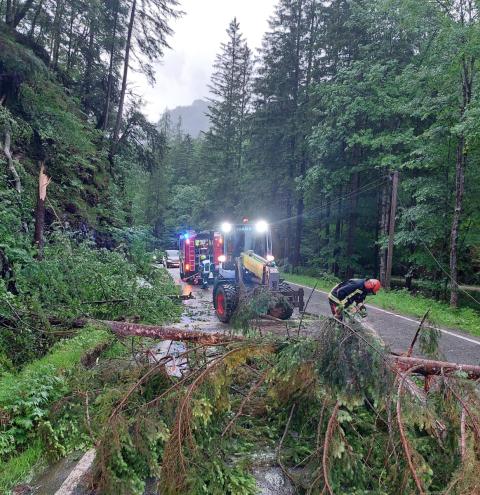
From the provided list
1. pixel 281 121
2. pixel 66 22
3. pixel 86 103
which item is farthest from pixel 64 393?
pixel 281 121

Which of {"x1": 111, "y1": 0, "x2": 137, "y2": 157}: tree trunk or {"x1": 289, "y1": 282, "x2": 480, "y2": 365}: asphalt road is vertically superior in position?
{"x1": 111, "y1": 0, "x2": 137, "y2": 157}: tree trunk

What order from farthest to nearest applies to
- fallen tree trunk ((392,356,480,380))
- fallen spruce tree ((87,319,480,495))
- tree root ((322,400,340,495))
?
fallen tree trunk ((392,356,480,380)) → fallen spruce tree ((87,319,480,495)) → tree root ((322,400,340,495))

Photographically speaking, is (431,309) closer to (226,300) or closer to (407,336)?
(407,336)

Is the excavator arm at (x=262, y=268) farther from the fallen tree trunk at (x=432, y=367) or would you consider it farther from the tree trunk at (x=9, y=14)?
the tree trunk at (x=9, y=14)

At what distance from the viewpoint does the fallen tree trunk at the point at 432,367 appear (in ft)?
13.4

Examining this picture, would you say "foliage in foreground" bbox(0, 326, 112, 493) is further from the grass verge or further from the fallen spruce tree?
the grass verge

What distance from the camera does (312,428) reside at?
4008mm

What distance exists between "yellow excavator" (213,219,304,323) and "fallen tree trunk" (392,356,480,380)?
5.21m

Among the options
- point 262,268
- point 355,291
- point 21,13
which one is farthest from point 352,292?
point 21,13

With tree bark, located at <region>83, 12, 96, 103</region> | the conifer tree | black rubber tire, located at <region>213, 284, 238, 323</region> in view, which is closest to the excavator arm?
black rubber tire, located at <region>213, 284, 238, 323</region>

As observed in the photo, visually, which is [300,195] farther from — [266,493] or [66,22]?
[266,493]

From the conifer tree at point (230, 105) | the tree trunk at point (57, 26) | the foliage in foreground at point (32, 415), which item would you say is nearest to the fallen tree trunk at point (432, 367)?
the foliage in foreground at point (32, 415)

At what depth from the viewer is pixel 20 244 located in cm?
731

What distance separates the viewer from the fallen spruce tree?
10.2 ft
